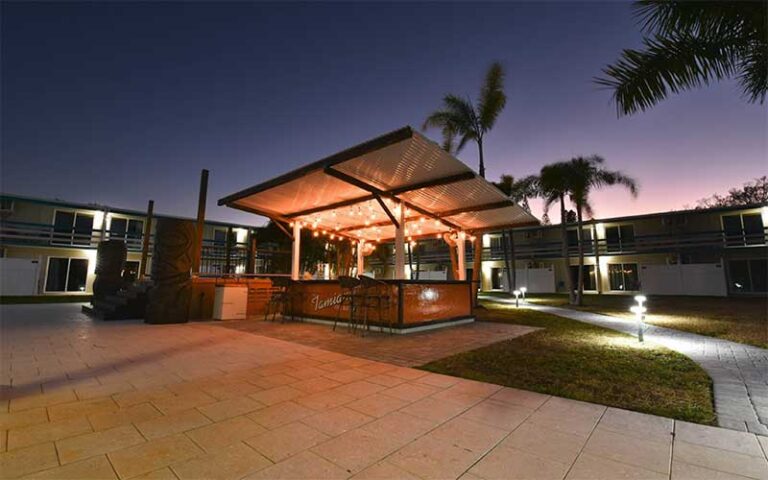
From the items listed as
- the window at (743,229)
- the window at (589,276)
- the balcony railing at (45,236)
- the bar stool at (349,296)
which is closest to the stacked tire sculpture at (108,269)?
the balcony railing at (45,236)

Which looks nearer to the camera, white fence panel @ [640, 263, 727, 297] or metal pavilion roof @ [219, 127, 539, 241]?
metal pavilion roof @ [219, 127, 539, 241]

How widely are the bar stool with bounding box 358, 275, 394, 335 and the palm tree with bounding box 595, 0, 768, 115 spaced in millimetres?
5595

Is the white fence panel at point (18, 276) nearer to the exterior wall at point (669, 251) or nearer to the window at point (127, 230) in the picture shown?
the window at point (127, 230)

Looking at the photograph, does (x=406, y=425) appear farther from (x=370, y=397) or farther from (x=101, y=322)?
(x=101, y=322)

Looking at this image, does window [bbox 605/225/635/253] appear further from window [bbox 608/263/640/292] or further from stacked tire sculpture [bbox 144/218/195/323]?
stacked tire sculpture [bbox 144/218/195/323]

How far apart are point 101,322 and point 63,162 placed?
637 inches

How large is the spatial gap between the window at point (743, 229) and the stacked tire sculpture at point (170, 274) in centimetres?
2932

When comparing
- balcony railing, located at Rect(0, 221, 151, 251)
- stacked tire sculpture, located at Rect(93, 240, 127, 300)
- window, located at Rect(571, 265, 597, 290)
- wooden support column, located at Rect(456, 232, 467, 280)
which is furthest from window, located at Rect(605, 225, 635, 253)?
balcony railing, located at Rect(0, 221, 151, 251)

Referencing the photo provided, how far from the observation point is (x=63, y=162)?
60.9 feet

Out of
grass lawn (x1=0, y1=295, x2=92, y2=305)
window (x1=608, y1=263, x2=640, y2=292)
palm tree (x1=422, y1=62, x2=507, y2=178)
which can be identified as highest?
palm tree (x1=422, y1=62, x2=507, y2=178)

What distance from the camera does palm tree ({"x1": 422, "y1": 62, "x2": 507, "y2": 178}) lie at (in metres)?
14.1

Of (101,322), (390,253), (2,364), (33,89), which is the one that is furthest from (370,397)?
(390,253)

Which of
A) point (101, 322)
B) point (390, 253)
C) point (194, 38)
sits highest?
point (194, 38)

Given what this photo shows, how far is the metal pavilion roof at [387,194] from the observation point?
21.8ft
